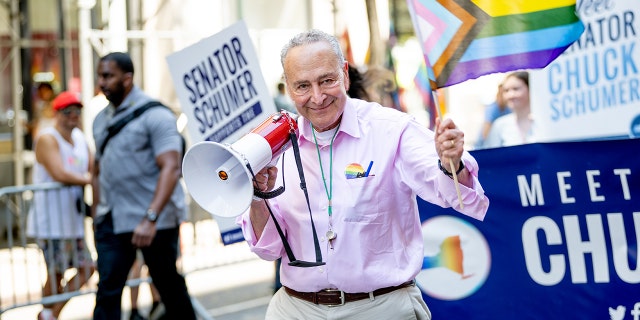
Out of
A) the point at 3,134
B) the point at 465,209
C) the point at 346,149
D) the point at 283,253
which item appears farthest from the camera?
the point at 3,134

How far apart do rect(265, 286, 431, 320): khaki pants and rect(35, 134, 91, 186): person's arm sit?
422 centimetres

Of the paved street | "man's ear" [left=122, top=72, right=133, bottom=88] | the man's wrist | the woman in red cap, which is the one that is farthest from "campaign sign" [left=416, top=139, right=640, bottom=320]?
the woman in red cap

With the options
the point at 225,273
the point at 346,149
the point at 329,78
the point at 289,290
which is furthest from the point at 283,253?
the point at 225,273

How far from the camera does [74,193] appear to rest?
287 inches

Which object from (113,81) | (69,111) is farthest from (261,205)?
(69,111)

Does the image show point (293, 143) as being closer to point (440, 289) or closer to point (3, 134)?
point (440, 289)

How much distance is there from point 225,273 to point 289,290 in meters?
6.81

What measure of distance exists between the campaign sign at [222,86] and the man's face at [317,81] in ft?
9.12

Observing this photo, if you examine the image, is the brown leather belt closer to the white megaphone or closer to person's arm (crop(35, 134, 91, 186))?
the white megaphone

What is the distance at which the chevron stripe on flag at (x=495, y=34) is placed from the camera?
10.9ft

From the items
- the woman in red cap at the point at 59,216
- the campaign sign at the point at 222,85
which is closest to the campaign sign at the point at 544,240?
the campaign sign at the point at 222,85

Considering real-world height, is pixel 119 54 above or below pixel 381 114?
above

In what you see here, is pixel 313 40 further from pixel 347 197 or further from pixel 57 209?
pixel 57 209

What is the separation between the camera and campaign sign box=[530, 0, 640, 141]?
5.31 metres
